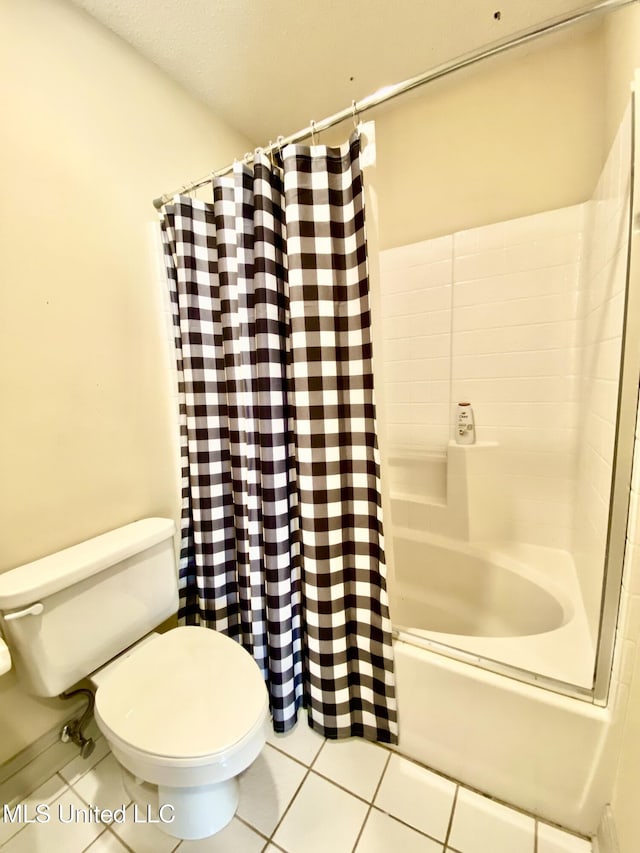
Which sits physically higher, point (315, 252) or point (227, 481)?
point (315, 252)

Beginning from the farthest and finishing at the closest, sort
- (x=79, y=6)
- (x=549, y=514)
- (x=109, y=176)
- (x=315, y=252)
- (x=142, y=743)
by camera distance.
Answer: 1. (x=549, y=514)
2. (x=109, y=176)
3. (x=79, y=6)
4. (x=315, y=252)
5. (x=142, y=743)

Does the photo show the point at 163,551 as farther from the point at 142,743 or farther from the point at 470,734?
the point at 470,734

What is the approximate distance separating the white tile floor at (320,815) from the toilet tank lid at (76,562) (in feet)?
2.00

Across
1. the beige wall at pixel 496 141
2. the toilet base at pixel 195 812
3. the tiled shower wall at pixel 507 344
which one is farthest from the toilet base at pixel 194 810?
the beige wall at pixel 496 141

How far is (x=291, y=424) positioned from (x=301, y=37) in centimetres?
132

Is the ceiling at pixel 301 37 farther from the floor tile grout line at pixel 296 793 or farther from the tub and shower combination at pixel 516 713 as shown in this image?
the floor tile grout line at pixel 296 793

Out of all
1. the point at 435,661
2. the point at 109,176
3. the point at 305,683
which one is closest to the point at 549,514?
the point at 435,661

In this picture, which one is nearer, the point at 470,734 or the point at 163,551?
the point at 470,734

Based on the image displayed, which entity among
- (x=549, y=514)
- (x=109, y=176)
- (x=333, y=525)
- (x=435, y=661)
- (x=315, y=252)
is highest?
(x=109, y=176)

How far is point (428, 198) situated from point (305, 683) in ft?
6.67

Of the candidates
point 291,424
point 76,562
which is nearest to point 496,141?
point 291,424

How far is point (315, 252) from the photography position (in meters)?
0.92

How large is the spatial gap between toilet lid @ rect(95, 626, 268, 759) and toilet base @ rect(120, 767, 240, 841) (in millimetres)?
236

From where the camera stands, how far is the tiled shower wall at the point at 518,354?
1.26 metres
